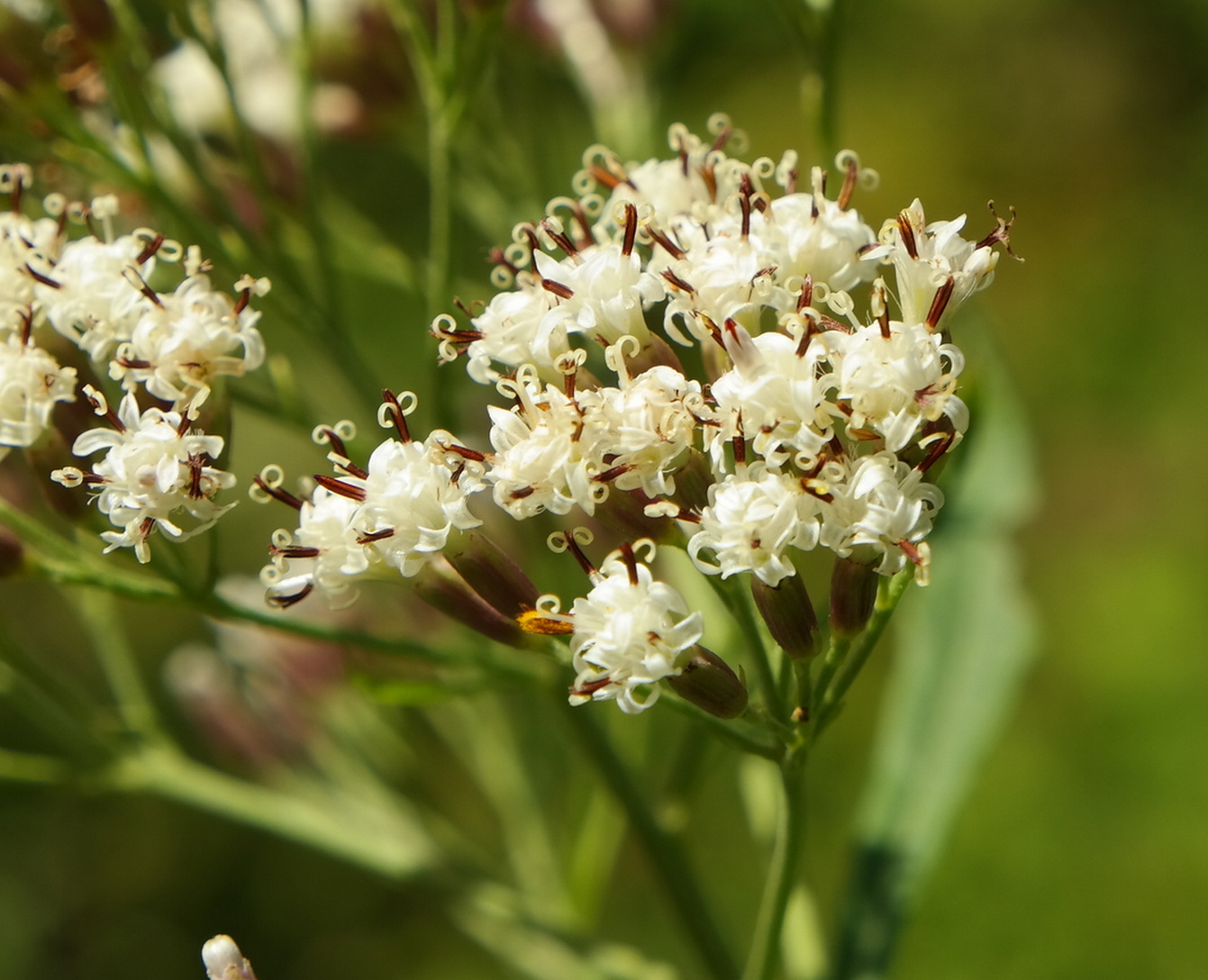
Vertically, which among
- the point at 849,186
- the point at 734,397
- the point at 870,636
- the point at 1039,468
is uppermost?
the point at 1039,468

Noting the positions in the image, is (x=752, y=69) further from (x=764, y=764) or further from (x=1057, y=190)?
(x=764, y=764)

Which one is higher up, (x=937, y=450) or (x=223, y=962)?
(x=937, y=450)

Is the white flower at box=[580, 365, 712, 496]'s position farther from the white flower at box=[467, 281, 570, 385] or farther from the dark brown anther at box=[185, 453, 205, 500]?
the dark brown anther at box=[185, 453, 205, 500]

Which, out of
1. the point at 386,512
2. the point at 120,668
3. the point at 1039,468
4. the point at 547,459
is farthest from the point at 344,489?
the point at 1039,468

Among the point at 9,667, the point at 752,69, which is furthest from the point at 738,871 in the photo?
the point at 752,69

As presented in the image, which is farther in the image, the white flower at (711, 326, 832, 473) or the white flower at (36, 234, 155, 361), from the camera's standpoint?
the white flower at (36, 234, 155, 361)

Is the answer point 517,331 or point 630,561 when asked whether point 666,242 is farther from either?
point 630,561

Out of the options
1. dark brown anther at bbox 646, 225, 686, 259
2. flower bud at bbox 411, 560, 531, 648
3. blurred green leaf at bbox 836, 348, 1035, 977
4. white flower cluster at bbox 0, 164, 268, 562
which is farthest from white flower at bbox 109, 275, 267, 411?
blurred green leaf at bbox 836, 348, 1035, 977

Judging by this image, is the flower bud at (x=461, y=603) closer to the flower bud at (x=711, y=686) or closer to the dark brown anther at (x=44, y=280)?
the flower bud at (x=711, y=686)
